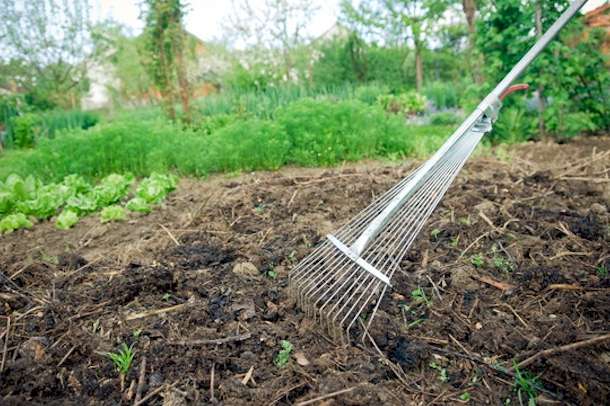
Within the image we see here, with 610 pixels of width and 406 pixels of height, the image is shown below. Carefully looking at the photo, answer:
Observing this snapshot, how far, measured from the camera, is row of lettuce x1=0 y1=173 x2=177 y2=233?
12.5ft

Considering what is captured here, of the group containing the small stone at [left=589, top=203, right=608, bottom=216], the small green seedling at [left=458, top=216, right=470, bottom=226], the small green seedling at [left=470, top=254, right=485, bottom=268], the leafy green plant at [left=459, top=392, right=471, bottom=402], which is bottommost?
the leafy green plant at [left=459, top=392, right=471, bottom=402]

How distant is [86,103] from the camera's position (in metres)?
22.7

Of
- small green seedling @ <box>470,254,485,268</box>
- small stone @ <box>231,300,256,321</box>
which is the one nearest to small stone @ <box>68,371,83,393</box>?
small stone @ <box>231,300,256,321</box>

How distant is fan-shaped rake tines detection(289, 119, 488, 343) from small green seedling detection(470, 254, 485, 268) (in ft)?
1.61

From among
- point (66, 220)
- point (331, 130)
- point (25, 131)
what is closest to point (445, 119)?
point (331, 130)

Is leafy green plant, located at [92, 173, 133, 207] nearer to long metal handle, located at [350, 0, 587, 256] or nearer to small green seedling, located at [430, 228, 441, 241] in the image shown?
small green seedling, located at [430, 228, 441, 241]

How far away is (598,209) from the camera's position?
3.05 metres

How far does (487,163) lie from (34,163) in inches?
199

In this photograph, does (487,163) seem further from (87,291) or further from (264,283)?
(87,291)

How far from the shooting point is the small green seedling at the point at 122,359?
5.86 feet

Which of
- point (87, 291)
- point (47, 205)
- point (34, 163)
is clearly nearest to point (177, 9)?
point (34, 163)

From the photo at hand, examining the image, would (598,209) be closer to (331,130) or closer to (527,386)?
(527,386)

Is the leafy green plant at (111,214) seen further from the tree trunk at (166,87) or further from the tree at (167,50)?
the tree trunk at (166,87)

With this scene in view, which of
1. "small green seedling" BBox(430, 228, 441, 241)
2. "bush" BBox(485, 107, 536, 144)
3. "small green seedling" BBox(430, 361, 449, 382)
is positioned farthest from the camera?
"bush" BBox(485, 107, 536, 144)
